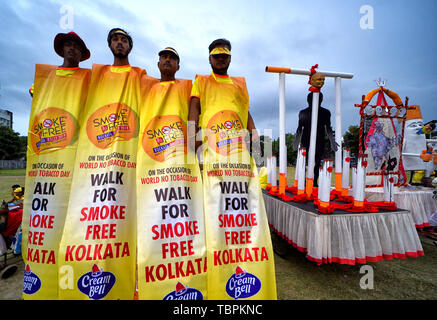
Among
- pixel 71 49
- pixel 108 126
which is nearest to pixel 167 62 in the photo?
pixel 108 126

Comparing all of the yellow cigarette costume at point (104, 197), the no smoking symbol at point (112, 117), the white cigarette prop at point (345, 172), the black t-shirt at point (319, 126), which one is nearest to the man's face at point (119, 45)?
the yellow cigarette costume at point (104, 197)

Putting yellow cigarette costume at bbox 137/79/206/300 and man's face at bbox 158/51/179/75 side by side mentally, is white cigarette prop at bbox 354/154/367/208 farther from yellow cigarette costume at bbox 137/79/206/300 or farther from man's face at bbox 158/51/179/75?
man's face at bbox 158/51/179/75

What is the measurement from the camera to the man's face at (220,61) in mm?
2105

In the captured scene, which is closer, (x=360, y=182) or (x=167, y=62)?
(x=167, y=62)

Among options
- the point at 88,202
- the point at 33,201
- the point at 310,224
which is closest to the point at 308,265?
the point at 310,224

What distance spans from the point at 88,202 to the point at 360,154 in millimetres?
4013

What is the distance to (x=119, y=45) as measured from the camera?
203 centimetres

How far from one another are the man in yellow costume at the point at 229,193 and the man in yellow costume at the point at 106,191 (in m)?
0.78

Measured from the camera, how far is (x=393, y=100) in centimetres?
418

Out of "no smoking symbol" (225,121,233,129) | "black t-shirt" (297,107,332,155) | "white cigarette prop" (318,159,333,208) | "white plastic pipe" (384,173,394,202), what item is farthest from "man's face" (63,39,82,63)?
"white plastic pipe" (384,173,394,202)

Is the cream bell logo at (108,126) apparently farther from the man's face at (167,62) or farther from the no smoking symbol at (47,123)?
the man's face at (167,62)

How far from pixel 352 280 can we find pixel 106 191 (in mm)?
3704

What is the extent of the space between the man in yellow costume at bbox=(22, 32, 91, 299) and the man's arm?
126 centimetres

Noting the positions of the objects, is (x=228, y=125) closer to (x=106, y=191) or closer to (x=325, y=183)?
(x=106, y=191)
